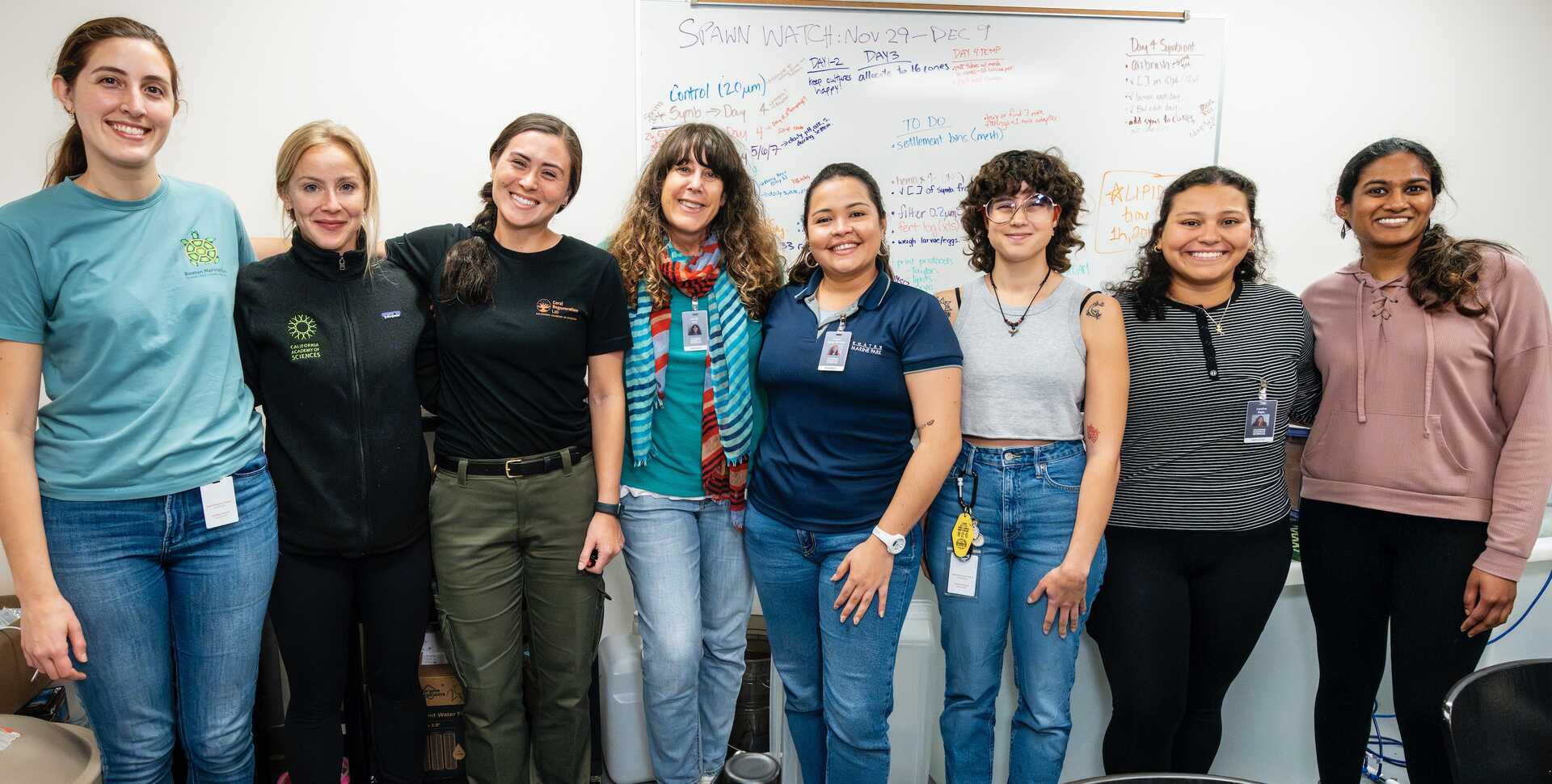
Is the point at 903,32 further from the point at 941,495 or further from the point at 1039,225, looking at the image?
the point at 941,495

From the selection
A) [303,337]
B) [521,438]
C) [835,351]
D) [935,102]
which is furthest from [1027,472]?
[935,102]

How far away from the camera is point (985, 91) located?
274cm

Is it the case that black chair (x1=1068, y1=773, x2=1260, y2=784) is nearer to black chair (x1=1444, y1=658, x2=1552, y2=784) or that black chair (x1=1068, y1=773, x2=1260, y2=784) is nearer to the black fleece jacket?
black chair (x1=1444, y1=658, x2=1552, y2=784)

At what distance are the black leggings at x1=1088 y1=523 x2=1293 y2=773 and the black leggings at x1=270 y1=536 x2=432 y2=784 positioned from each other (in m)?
1.51

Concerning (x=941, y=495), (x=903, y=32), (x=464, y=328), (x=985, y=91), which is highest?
(x=903, y=32)

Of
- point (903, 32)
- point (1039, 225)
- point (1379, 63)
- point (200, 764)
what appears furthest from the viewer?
point (1379, 63)

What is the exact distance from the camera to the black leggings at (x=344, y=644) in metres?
1.60

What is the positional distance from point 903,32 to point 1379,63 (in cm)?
177

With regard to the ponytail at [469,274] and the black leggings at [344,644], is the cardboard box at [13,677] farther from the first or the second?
the ponytail at [469,274]

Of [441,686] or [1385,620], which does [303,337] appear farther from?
[1385,620]

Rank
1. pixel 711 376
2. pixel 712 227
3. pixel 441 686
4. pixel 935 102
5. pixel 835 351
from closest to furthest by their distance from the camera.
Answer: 1. pixel 835 351
2. pixel 711 376
3. pixel 712 227
4. pixel 441 686
5. pixel 935 102

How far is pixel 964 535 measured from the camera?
5.45 feet

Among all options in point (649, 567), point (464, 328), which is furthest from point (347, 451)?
point (649, 567)

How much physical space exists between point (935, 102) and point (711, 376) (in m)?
1.54
